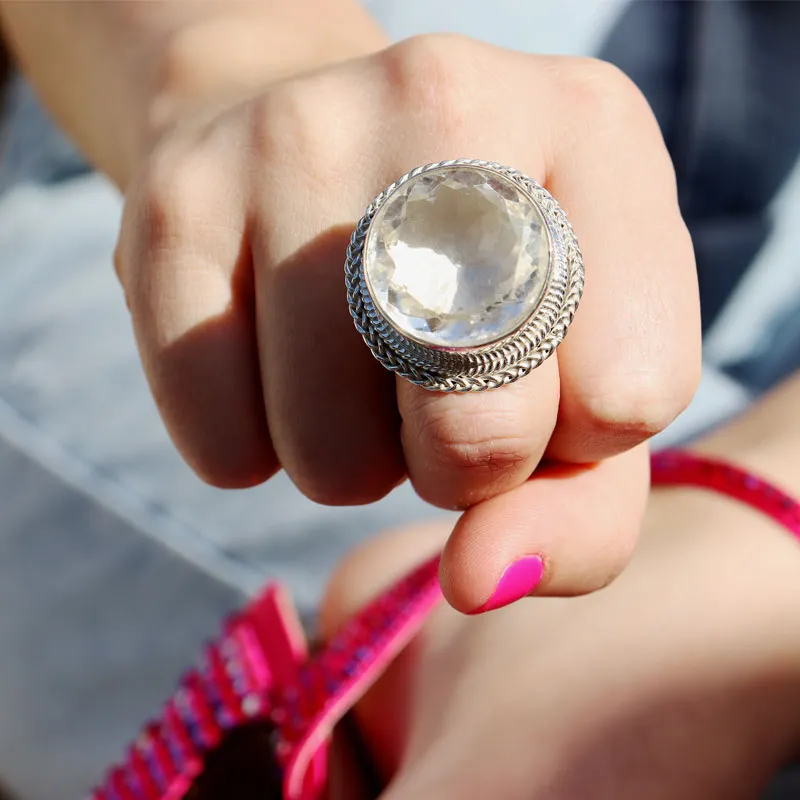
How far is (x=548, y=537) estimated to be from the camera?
450 mm

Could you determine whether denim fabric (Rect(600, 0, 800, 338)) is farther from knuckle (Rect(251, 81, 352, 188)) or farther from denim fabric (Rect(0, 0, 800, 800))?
knuckle (Rect(251, 81, 352, 188))

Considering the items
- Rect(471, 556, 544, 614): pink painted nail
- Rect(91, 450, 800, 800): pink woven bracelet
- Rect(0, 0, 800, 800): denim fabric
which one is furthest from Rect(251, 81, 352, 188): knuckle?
Rect(0, 0, 800, 800): denim fabric

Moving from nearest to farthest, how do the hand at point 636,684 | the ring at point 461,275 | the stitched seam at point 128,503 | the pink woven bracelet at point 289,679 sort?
the ring at point 461,275, the hand at point 636,684, the pink woven bracelet at point 289,679, the stitched seam at point 128,503

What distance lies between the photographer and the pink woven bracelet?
0.69 metres

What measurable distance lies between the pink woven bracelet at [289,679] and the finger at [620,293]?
0.99ft

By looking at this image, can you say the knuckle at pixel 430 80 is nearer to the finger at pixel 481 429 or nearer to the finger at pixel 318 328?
the finger at pixel 318 328

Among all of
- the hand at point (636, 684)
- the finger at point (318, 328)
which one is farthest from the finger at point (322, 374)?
the hand at point (636, 684)

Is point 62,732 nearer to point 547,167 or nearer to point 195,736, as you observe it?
point 195,736

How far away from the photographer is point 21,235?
1.07 meters

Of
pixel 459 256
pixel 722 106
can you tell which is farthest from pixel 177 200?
pixel 722 106

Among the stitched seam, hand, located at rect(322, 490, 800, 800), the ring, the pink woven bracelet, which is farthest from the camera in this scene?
the stitched seam

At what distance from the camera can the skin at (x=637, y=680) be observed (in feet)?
1.87

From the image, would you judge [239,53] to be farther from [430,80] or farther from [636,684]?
[636,684]

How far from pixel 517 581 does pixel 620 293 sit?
16cm
